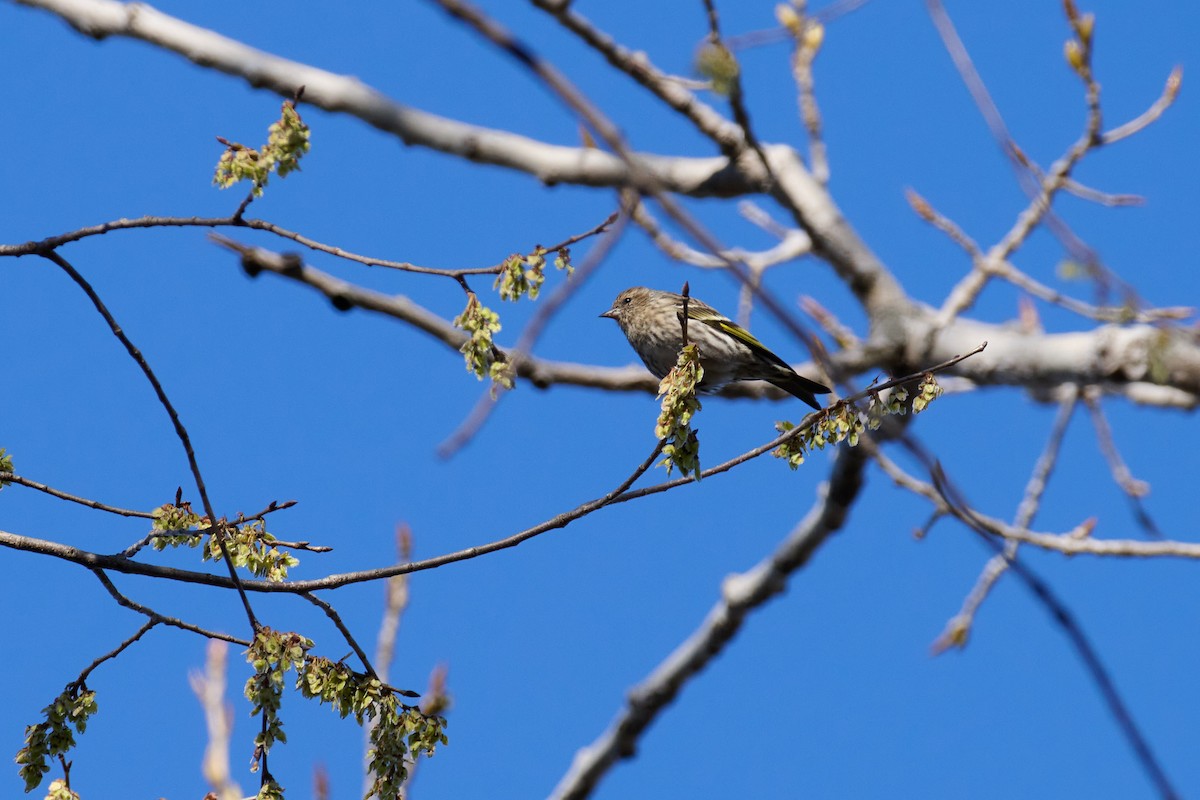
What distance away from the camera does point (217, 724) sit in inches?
303

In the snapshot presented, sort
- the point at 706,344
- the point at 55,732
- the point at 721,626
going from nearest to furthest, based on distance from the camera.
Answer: the point at 55,732 → the point at 706,344 → the point at 721,626

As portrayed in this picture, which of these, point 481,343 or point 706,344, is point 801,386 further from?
point 481,343

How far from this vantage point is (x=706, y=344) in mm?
5793

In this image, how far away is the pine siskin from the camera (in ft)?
19.0

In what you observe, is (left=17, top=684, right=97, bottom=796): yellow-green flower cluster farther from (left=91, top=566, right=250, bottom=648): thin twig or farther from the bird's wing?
the bird's wing

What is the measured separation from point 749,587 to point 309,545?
4.60 m

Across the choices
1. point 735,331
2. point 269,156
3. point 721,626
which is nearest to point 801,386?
point 735,331

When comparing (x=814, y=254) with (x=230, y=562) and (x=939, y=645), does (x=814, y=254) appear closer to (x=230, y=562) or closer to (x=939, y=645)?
(x=939, y=645)

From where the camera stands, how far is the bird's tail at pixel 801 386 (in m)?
5.99

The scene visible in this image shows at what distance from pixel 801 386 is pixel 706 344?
2.13 feet

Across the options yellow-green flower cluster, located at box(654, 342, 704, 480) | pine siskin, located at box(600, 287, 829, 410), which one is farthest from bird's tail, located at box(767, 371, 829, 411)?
yellow-green flower cluster, located at box(654, 342, 704, 480)

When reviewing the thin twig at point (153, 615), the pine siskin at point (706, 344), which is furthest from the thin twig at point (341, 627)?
the pine siskin at point (706, 344)

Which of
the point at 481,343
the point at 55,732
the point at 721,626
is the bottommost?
the point at 55,732

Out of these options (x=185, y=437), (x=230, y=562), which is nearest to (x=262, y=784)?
(x=230, y=562)
